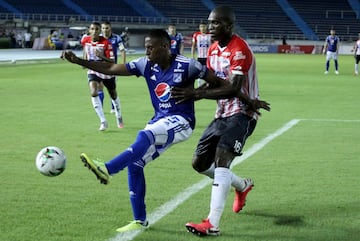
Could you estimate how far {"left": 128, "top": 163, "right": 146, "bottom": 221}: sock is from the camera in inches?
247

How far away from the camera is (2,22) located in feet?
215

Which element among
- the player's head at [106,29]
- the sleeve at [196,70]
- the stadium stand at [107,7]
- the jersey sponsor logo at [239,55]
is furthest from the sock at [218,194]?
the stadium stand at [107,7]

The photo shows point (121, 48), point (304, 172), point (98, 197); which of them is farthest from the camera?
point (121, 48)

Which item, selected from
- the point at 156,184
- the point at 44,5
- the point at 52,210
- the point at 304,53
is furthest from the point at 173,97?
the point at 44,5

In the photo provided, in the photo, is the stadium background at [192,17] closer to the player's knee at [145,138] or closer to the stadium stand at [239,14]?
the stadium stand at [239,14]

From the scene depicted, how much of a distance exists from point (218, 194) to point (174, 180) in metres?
2.44

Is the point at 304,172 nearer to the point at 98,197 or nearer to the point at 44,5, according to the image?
the point at 98,197

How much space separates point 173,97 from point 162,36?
1.90 ft

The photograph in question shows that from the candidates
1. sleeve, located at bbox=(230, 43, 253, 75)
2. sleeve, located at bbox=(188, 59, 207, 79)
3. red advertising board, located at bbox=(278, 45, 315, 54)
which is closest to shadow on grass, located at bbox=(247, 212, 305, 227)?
sleeve, located at bbox=(230, 43, 253, 75)

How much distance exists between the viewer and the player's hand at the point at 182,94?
606 centimetres

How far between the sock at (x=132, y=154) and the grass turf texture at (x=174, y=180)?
2.46 feet

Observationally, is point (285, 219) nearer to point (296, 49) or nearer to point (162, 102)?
point (162, 102)

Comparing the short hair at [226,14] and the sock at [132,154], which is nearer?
the sock at [132,154]

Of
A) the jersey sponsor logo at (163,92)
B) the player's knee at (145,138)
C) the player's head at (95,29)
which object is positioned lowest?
the player's knee at (145,138)
